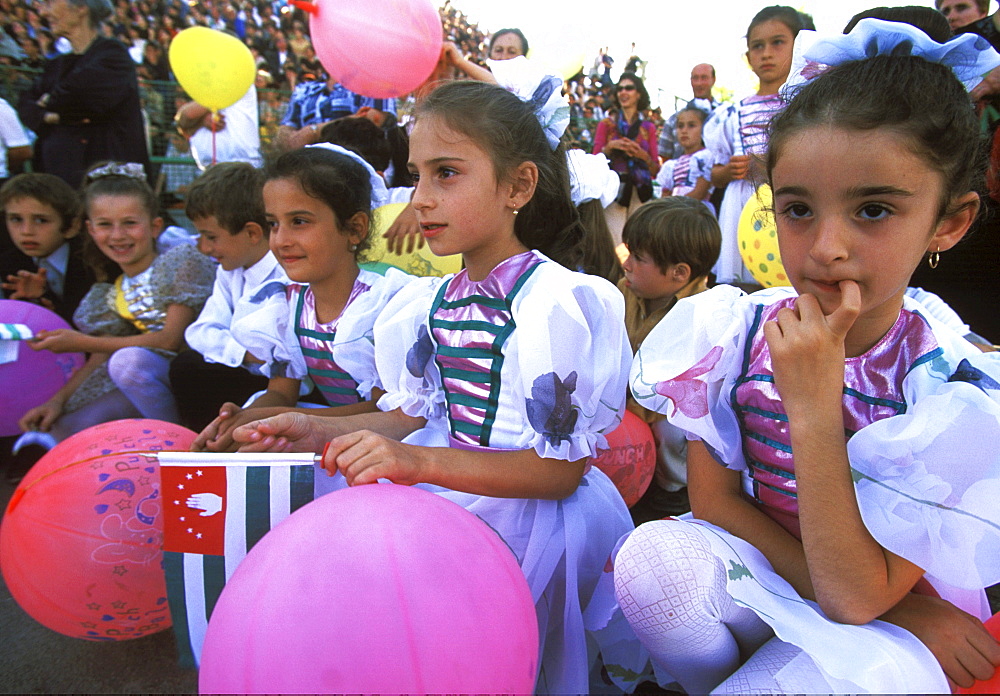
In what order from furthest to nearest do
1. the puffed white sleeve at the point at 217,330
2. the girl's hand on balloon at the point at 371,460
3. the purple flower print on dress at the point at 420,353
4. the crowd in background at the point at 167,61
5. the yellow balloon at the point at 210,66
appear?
the crowd in background at the point at 167,61, the yellow balloon at the point at 210,66, the puffed white sleeve at the point at 217,330, the purple flower print on dress at the point at 420,353, the girl's hand on balloon at the point at 371,460

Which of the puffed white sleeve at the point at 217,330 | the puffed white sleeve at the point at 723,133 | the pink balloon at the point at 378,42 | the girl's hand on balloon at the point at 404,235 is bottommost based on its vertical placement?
the puffed white sleeve at the point at 217,330

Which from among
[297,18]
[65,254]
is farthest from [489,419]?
[297,18]

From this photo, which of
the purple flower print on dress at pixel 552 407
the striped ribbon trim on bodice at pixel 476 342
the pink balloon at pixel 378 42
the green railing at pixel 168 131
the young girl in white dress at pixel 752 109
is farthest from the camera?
the green railing at pixel 168 131

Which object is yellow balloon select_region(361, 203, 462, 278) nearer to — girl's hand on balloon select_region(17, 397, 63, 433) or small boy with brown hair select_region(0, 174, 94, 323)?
girl's hand on balloon select_region(17, 397, 63, 433)

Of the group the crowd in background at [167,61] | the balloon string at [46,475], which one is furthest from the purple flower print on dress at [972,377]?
the crowd in background at [167,61]

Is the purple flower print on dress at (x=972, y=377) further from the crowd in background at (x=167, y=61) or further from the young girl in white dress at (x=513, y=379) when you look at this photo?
the crowd in background at (x=167, y=61)

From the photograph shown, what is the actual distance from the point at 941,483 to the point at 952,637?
10.8 inches

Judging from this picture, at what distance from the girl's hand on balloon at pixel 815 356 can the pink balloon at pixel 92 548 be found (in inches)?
57.3

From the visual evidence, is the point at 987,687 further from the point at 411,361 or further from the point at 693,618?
the point at 411,361

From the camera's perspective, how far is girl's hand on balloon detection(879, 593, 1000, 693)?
3.43ft

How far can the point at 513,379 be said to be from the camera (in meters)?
1.55

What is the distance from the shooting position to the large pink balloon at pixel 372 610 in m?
0.99

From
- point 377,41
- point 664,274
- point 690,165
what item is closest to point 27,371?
point 377,41

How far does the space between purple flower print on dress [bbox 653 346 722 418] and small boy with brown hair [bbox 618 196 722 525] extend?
1.25 metres
